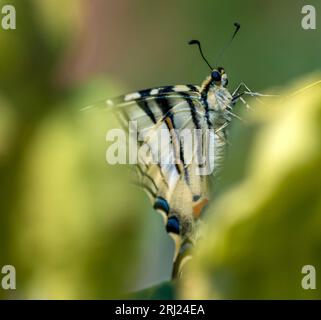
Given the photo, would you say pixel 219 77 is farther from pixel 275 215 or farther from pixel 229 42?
pixel 275 215

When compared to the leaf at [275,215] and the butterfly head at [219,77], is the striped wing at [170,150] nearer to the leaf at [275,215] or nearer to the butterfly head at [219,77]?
the butterfly head at [219,77]

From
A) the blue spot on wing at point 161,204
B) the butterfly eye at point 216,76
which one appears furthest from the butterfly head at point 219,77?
Answer: the blue spot on wing at point 161,204

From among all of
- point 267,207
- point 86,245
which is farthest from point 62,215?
point 267,207

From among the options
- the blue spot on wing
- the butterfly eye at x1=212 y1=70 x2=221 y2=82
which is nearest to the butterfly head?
the butterfly eye at x1=212 y1=70 x2=221 y2=82

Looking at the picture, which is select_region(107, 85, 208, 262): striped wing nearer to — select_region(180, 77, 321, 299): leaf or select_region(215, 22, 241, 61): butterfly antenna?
select_region(215, 22, 241, 61): butterfly antenna

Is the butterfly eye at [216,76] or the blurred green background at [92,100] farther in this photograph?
the butterfly eye at [216,76]
